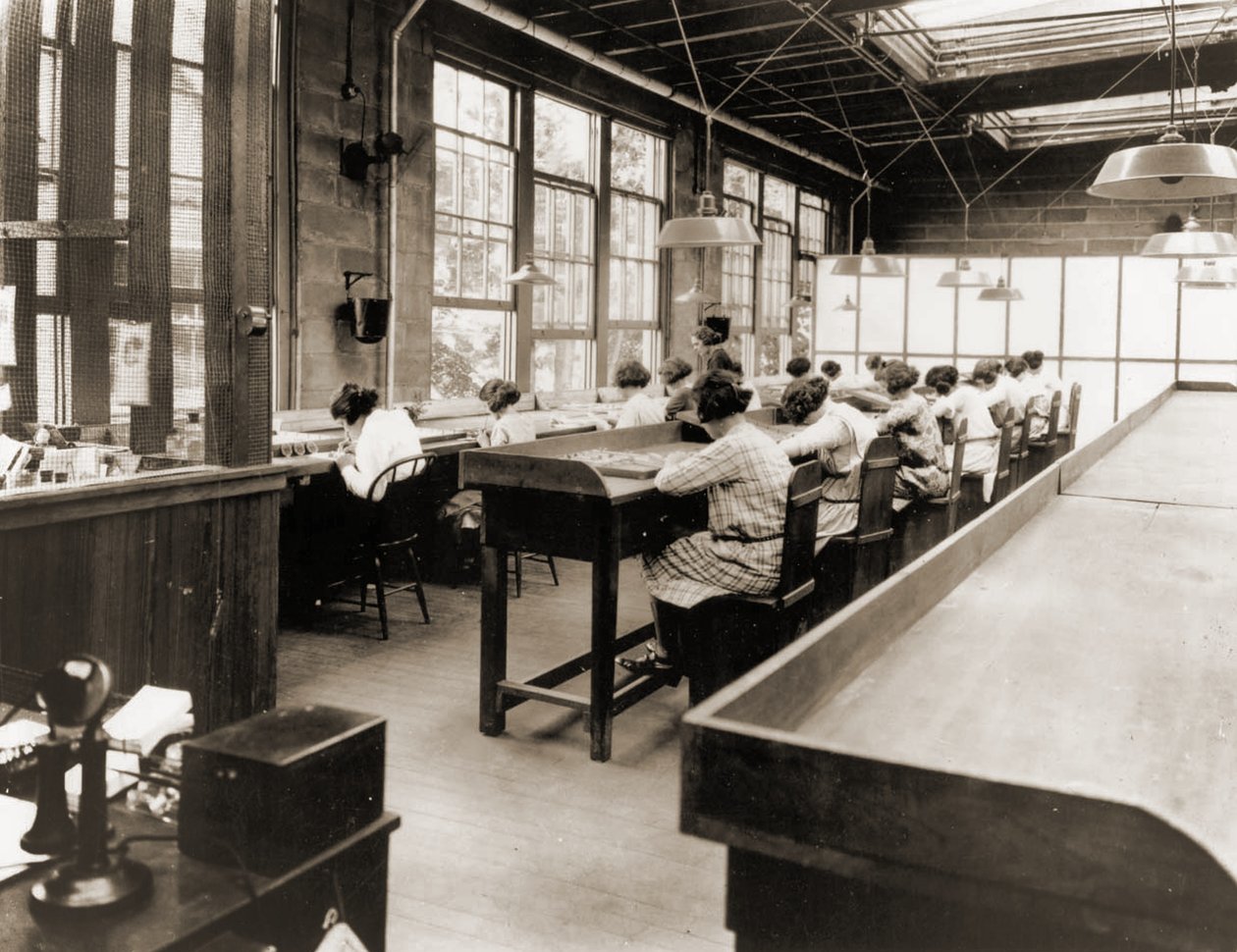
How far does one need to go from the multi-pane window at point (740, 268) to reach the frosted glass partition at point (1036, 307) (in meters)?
3.11

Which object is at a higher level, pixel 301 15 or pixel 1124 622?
pixel 301 15

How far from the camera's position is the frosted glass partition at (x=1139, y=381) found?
1196 centimetres

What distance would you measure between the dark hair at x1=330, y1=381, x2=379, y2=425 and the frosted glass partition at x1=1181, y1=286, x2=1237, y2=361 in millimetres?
9868

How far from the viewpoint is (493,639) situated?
11.7 ft

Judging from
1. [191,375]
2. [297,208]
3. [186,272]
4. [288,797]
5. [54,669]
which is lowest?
[288,797]

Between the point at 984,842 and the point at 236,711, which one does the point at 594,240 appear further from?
the point at 984,842

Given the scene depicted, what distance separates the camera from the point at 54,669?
1118 millimetres

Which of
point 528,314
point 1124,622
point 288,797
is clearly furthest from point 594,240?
point 288,797

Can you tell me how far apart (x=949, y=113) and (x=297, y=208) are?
20.7ft

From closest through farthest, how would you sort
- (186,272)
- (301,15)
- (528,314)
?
1. (186,272)
2. (301,15)
3. (528,314)

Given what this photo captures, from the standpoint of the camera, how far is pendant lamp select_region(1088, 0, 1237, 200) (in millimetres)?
3264

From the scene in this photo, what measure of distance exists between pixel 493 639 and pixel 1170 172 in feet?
8.21

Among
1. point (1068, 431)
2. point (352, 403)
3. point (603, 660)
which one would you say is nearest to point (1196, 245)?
point (603, 660)

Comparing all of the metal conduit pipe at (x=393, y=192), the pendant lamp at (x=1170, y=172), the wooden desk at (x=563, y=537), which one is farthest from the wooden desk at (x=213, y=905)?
the metal conduit pipe at (x=393, y=192)
